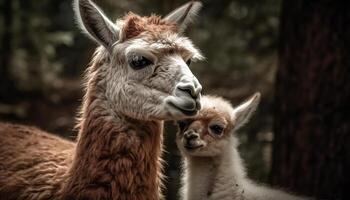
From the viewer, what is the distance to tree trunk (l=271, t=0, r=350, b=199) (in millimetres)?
8133

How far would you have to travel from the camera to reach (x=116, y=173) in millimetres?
5445

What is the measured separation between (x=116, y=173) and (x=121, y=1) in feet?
22.0

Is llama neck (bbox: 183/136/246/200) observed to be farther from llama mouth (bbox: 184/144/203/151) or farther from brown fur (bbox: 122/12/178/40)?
brown fur (bbox: 122/12/178/40)

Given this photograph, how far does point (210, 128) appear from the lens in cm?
619

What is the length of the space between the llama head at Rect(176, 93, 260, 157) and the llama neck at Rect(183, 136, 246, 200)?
13 cm

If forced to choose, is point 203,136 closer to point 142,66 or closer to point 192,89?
point 142,66

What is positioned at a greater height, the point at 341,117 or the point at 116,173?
the point at 341,117

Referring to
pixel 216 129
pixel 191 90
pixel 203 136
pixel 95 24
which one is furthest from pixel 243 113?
pixel 95 24

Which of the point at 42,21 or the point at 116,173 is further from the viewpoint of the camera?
the point at 42,21

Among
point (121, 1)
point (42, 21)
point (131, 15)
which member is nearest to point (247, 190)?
point (131, 15)

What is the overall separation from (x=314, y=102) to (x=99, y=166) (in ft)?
12.0

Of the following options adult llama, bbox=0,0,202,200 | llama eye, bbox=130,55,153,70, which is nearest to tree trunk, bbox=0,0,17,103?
adult llama, bbox=0,0,202,200

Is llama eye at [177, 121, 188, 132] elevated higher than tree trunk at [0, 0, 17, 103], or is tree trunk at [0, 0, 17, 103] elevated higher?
tree trunk at [0, 0, 17, 103]

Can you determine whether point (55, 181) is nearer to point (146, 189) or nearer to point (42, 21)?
point (146, 189)
